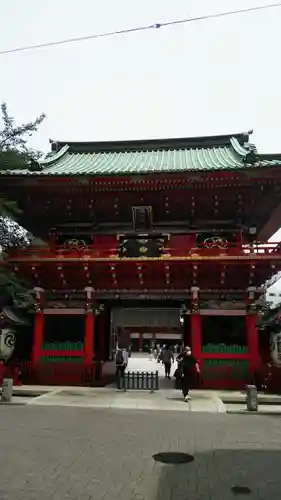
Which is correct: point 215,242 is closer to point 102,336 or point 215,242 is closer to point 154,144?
point 102,336

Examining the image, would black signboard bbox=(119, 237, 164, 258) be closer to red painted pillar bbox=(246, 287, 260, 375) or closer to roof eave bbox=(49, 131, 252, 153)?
red painted pillar bbox=(246, 287, 260, 375)

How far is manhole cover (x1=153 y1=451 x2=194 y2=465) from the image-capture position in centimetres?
711

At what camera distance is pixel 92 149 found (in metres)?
26.3

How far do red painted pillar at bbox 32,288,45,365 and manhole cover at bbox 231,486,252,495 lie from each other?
13628 mm

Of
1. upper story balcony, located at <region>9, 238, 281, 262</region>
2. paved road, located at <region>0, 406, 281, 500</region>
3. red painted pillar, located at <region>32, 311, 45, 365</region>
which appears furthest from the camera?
red painted pillar, located at <region>32, 311, 45, 365</region>

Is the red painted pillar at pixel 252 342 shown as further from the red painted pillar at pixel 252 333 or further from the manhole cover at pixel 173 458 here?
the manhole cover at pixel 173 458

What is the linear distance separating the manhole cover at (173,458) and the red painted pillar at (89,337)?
10420 mm

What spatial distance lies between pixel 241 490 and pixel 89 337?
12.7 meters

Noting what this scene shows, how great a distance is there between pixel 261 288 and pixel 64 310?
913 cm

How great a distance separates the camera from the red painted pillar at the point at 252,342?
17.0 metres

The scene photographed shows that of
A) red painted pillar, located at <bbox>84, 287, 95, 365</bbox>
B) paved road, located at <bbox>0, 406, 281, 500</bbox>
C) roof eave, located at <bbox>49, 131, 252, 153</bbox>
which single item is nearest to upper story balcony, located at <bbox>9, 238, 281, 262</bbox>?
red painted pillar, located at <bbox>84, 287, 95, 365</bbox>

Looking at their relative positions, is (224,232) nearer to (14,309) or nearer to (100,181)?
(100,181)

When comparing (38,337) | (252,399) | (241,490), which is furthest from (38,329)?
(241,490)

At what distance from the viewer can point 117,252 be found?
18.1m
